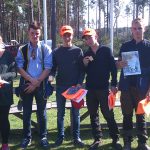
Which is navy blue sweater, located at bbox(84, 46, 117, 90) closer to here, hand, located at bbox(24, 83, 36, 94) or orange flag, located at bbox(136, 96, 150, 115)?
orange flag, located at bbox(136, 96, 150, 115)

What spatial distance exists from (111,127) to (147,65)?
1.21 m

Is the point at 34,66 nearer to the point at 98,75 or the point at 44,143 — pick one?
the point at 98,75

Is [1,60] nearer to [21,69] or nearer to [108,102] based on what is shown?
[21,69]

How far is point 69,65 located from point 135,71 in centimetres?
110

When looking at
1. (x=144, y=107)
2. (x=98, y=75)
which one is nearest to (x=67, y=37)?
(x=98, y=75)

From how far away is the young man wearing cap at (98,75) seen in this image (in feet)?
17.9

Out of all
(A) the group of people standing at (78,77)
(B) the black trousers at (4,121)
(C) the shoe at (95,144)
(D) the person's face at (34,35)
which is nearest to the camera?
(A) the group of people standing at (78,77)

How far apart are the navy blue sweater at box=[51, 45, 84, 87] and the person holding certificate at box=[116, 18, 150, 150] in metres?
0.69

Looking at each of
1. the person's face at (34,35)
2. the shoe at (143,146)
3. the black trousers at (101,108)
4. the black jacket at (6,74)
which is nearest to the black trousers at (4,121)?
the black jacket at (6,74)

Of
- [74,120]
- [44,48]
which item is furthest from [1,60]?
[74,120]

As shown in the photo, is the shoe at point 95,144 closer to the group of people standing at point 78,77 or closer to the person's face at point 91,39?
the group of people standing at point 78,77

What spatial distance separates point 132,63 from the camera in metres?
5.30

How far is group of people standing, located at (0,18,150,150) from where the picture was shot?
5395 millimetres

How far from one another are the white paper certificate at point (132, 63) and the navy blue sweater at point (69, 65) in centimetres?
76
